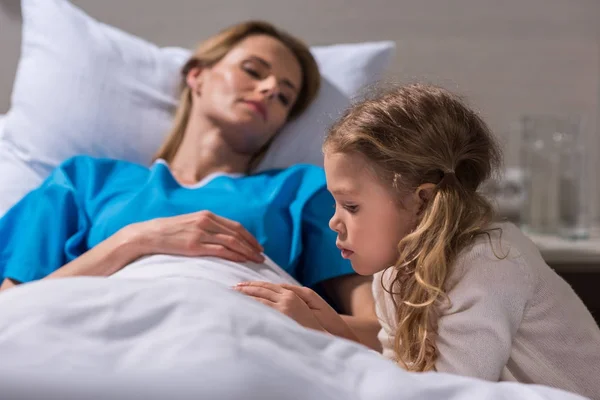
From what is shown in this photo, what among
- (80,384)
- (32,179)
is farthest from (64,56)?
(80,384)

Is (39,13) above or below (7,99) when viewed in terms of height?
above

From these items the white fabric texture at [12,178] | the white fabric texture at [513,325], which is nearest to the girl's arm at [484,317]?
the white fabric texture at [513,325]

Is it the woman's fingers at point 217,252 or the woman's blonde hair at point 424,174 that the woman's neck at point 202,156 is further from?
the woman's blonde hair at point 424,174

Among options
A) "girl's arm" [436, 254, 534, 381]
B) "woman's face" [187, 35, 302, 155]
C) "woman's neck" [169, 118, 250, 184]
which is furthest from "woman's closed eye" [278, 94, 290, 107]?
"girl's arm" [436, 254, 534, 381]

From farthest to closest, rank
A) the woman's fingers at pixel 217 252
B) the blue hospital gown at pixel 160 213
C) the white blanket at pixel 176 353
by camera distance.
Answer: the blue hospital gown at pixel 160 213
the woman's fingers at pixel 217 252
the white blanket at pixel 176 353

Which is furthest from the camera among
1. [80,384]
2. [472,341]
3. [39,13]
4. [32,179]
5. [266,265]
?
[39,13]

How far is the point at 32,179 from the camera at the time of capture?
1.75 metres

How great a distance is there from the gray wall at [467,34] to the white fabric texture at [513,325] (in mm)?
1142

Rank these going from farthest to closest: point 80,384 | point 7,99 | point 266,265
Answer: point 7,99 < point 266,265 < point 80,384

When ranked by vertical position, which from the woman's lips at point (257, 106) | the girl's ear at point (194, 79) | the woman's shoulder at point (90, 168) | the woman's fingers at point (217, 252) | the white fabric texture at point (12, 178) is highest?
the girl's ear at point (194, 79)

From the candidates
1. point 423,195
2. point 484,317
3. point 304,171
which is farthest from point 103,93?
point 484,317

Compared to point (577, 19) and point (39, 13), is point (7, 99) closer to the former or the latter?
point (39, 13)

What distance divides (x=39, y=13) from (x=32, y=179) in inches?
16.5

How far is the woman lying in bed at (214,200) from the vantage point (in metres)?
1.41
